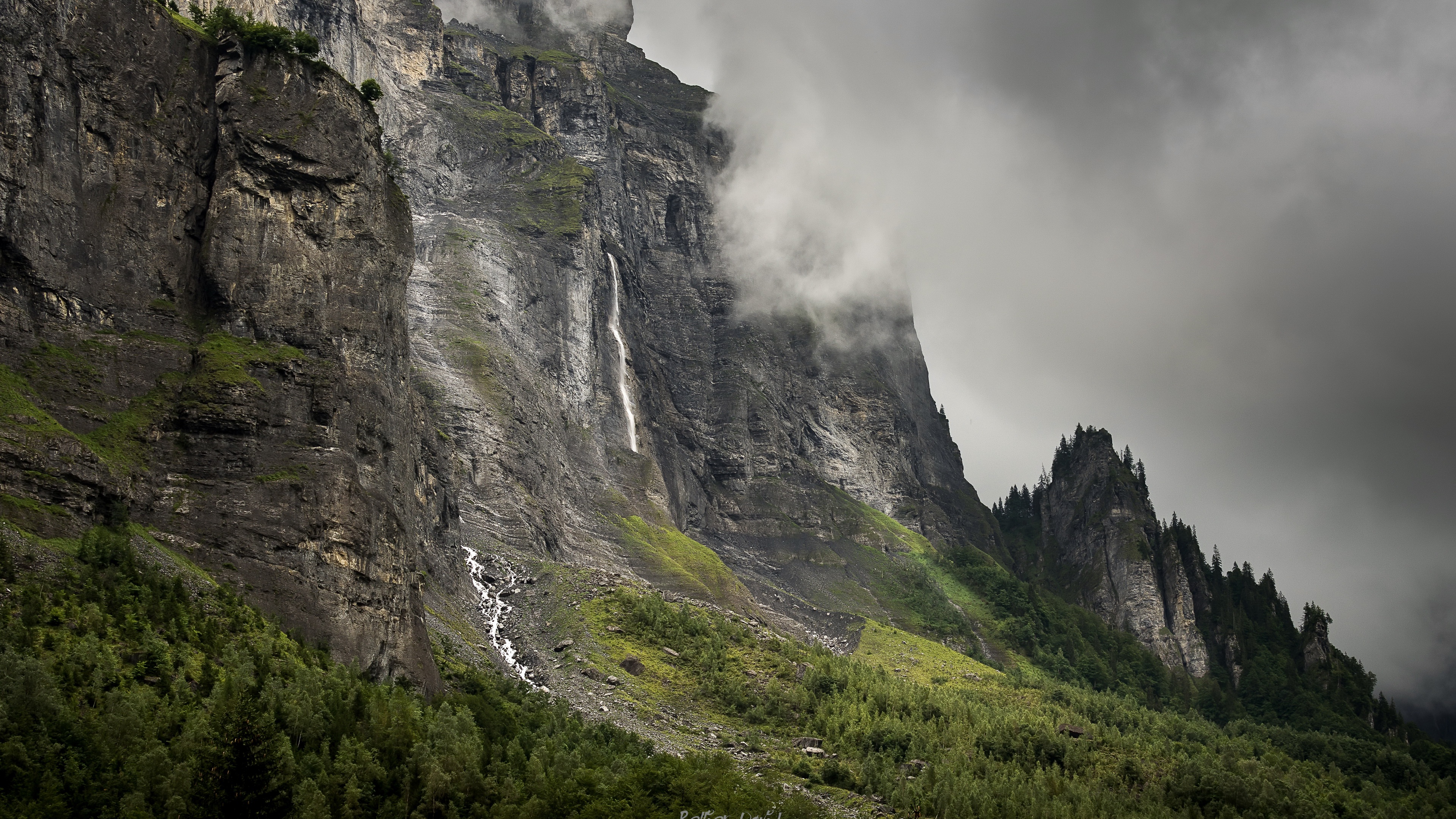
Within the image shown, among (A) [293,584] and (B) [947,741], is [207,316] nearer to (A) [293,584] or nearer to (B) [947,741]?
(A) [293,584]

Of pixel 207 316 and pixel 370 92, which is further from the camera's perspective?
pixel 370 92

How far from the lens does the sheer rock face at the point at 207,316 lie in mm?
68000

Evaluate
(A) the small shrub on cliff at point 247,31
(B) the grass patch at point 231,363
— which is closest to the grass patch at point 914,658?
(B) the grass patch at point 231,363

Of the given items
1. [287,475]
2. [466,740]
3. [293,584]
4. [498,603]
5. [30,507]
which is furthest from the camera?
[498,603]

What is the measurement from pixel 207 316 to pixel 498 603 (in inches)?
2246

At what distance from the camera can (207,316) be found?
7994 cm

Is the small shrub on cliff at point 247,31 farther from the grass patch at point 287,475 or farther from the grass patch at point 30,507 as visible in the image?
the grass patch at point 30,507

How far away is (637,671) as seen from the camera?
11425cm

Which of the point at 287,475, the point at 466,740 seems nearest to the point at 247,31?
the point at 287,475

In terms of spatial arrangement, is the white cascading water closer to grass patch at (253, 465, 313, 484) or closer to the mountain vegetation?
→ the mountain vegetation

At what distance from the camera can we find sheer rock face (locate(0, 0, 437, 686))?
68000 millimetres

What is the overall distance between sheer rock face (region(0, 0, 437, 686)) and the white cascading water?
26704mm

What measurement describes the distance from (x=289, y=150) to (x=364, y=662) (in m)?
43.2

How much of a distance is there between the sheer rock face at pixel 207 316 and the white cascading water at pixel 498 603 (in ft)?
87.6
